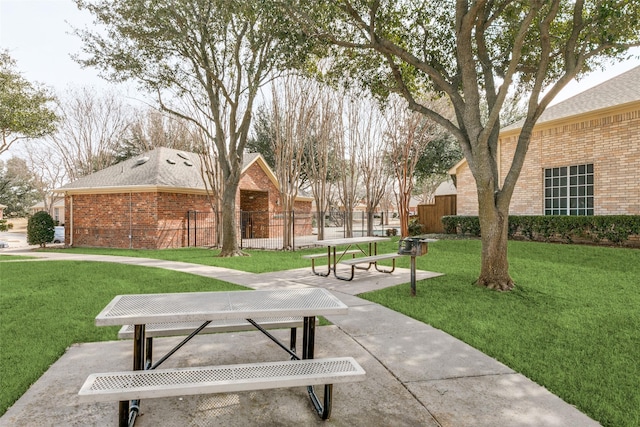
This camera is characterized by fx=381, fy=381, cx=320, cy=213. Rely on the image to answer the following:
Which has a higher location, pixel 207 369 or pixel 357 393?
pixel 207 369

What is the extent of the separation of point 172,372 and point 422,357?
2.35 m

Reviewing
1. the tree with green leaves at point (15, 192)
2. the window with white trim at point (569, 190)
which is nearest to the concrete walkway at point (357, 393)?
the window with white trim at point (569, 190)

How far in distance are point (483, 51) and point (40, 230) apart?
20.8m

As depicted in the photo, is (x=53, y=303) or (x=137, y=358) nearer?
(x=137, y=358)

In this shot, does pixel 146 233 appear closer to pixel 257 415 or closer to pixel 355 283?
pixel 355 283

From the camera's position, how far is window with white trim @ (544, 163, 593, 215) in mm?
13859

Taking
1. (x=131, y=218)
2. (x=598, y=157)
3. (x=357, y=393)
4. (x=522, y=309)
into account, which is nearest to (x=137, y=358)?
(x=357, y=393)

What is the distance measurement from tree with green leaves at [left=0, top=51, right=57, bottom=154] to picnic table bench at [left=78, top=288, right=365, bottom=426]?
19.7 meters

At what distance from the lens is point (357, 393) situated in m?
2.98

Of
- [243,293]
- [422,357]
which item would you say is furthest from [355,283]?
[243,293]

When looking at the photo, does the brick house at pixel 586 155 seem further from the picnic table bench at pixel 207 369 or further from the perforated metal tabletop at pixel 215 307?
the picnic table bench at pixel 207 369

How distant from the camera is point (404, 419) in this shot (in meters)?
2.59

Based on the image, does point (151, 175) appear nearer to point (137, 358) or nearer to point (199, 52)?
point (199, 52)

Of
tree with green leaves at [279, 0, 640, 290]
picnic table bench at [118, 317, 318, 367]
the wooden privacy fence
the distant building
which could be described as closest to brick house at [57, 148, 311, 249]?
the wooden privacy fence
